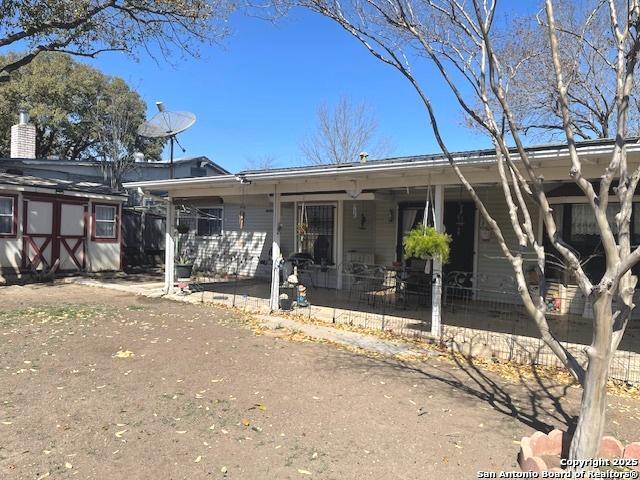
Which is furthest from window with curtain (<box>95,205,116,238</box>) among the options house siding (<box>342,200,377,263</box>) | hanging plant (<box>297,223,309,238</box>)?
house siding (<box>342,200,377,263</box>)

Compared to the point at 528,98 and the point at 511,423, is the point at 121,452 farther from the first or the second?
the point at 528,98

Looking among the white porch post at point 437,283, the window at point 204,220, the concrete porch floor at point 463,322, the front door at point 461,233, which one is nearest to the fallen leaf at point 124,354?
the concrete porch floor at point 463,322

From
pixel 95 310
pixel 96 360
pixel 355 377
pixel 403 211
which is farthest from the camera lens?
pixel 403 211

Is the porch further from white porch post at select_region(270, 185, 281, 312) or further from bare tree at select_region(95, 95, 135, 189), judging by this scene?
bare tree at select_region(95, 95, 135, 189)

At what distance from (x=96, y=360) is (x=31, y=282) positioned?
9234 millimetres

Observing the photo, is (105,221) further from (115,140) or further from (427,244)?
(427,244)

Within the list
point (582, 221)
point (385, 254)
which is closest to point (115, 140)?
point (385, 254)

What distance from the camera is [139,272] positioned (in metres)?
16.7

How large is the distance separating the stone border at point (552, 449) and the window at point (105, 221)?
15328 millimetres

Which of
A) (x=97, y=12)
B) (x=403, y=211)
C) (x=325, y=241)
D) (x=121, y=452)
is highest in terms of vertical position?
(x=97, y=12)

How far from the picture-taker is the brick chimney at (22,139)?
64.1 ft

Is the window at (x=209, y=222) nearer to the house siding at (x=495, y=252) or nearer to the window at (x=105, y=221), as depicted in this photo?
the window at (x=105, y=221)

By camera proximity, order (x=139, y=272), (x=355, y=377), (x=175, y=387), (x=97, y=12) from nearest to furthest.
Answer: (x=175, y=387) → (x=355, y=377) → (x=97, y=12) → (x=139, y=272)

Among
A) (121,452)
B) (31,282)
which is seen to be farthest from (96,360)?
(31,282)
